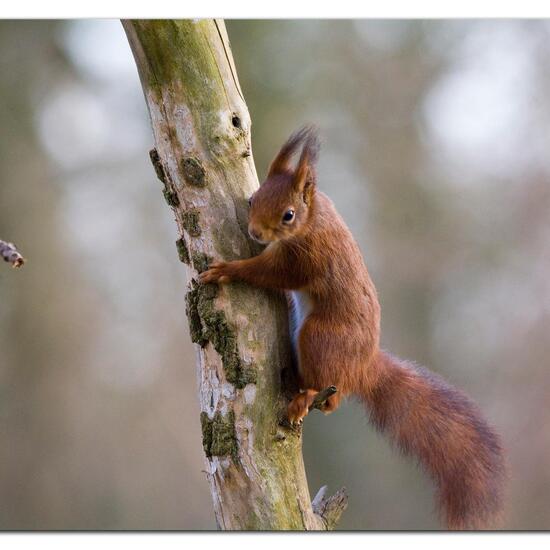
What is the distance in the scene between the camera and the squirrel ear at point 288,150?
218cm

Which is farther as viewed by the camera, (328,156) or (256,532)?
(328,156)

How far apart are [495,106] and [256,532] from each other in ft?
6.35

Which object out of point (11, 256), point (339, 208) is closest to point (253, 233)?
point (11, 256)

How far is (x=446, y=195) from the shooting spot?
12.8 feet

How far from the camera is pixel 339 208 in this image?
3.99 meters

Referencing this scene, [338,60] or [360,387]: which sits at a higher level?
[338,60]

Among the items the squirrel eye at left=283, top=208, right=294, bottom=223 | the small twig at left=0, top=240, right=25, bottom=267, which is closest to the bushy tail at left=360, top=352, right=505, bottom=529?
the squirrel eye at left=283, top=208, right=294, bottom=223

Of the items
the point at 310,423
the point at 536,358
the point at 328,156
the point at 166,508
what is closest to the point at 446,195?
the point at 328,156

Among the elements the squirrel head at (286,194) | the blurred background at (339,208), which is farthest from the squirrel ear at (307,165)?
the blurred background at (339,208)

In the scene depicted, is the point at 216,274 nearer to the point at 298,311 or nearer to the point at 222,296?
the point at 222,296

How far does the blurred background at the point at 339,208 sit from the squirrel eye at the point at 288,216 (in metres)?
1.14

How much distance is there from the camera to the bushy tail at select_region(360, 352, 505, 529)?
96.1 inches

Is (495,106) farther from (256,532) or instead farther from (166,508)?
(166,508)

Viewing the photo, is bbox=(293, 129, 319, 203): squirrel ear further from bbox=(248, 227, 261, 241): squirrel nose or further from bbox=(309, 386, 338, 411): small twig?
bbox=(309, 386, 338, 411): small twig
